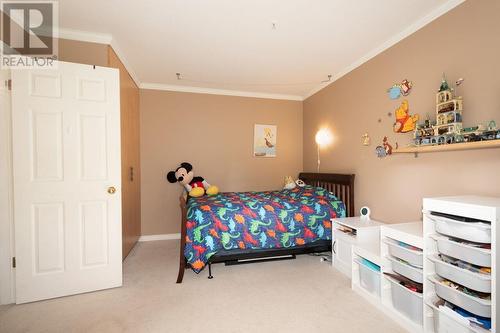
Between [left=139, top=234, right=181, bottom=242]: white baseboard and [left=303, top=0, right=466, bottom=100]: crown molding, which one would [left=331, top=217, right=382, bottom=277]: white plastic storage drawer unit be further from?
→ [left=139, top=234, right=181, bottom=242]: white baseboard

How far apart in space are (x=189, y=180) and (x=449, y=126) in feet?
11.4

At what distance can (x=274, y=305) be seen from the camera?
2.17 meters

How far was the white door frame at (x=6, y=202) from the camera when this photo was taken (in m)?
2.12

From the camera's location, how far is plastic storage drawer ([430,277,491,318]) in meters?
1.38

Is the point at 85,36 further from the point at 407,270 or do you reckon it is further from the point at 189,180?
the point at 407,270

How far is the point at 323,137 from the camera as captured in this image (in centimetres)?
411

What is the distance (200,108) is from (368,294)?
3729mm

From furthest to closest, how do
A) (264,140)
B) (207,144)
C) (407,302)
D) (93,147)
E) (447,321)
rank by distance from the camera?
(264,140) → (207,144) → (93,147) → (407,302) → (447,321)

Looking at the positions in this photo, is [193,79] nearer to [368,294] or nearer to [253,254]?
[253,254]

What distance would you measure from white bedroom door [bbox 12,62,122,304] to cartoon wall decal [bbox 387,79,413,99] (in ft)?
9.75

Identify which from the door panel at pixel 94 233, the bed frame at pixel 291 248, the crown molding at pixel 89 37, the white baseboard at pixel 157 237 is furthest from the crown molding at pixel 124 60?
the white baseboard at pixel 157 237

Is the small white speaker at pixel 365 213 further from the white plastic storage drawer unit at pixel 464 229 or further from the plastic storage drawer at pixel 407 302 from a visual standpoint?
the white plastic storage drawer unit at pixel 464 229

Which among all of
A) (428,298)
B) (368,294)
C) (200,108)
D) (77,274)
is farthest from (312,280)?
(200,108)

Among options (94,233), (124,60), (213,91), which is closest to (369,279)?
(94,233)
